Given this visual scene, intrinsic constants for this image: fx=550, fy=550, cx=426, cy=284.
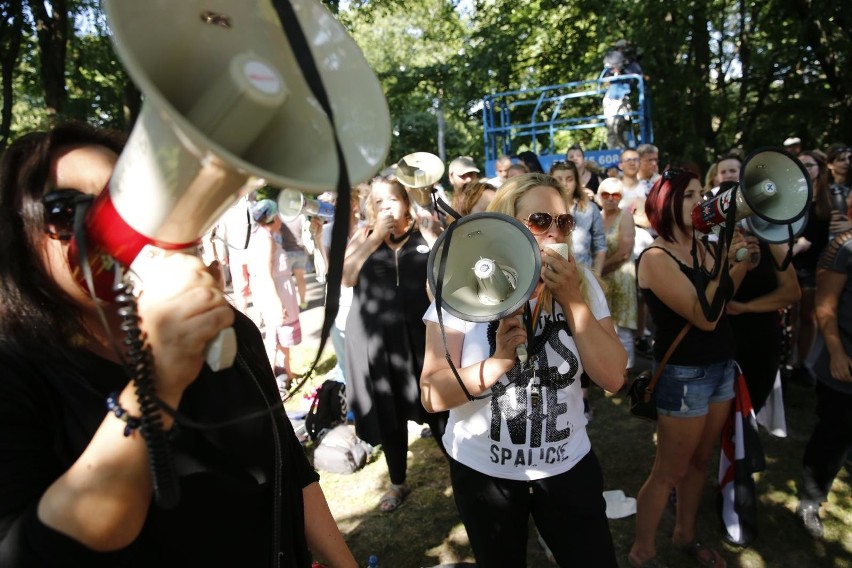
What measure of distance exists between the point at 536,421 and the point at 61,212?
1.50 m

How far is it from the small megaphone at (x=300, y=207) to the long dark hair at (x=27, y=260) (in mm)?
3510

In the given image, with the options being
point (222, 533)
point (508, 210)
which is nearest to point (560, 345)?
point (508, 210)

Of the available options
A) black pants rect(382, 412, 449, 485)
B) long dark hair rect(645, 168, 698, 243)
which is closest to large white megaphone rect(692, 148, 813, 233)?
long dark hair rect(645, 168, 698, 243)

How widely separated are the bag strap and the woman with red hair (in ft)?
0.09

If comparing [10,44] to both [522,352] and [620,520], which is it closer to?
[522,352]

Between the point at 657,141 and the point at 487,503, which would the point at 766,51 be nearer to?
the point at 657,141

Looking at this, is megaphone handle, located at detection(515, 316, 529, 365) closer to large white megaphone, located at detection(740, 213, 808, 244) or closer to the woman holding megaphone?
the woman holding megaphone

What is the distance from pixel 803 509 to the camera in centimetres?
304

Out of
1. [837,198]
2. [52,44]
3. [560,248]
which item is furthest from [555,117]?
[560,248]

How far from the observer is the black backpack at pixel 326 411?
4133 millimetres

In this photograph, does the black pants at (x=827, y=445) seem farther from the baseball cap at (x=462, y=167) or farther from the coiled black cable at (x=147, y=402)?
the coiled black cable at (x=147, y=402)

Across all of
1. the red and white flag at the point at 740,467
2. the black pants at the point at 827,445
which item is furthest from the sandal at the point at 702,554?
the black pants at the point at 827,445

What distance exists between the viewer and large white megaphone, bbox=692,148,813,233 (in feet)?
8.05

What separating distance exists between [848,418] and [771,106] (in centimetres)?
1181
